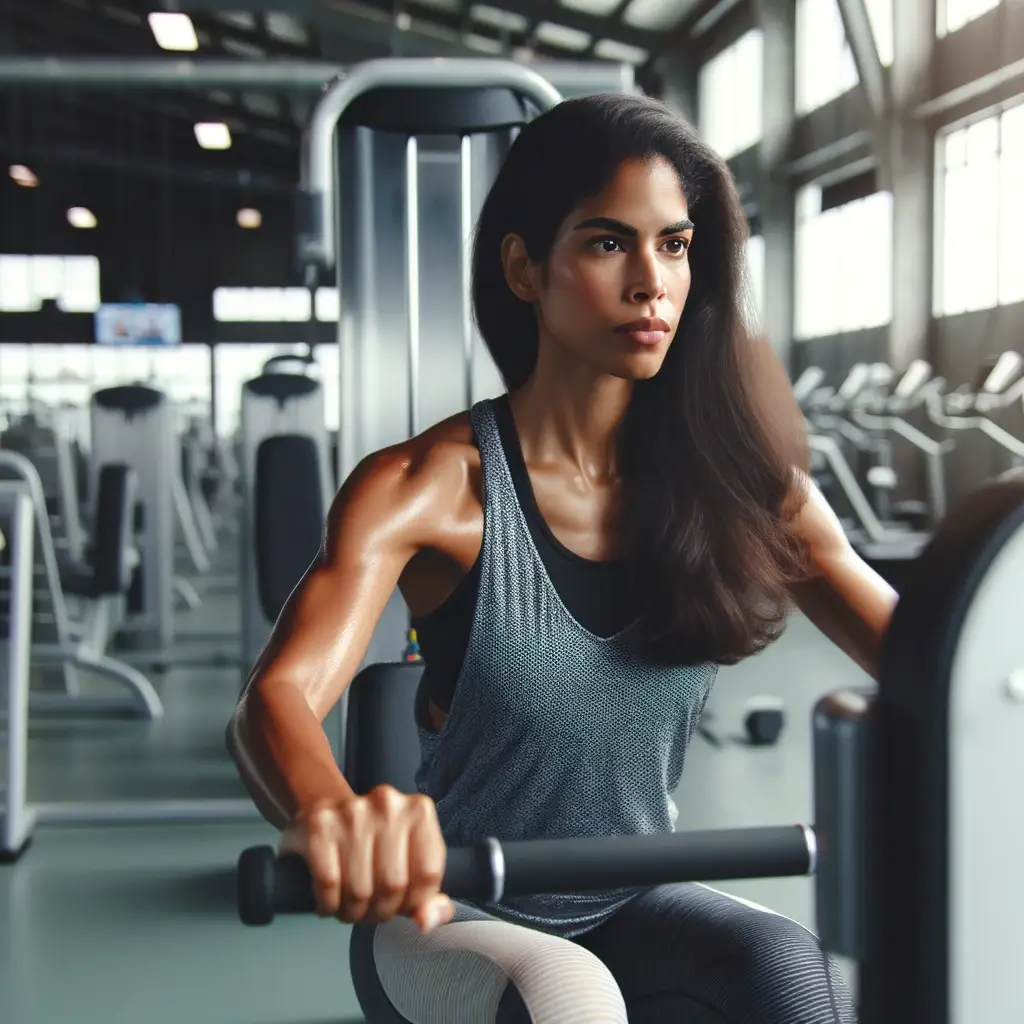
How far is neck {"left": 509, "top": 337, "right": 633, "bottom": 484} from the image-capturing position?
119 cm

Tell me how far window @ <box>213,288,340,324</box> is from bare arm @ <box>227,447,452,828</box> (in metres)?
18.0

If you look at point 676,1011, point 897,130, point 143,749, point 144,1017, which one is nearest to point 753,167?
point 897,130

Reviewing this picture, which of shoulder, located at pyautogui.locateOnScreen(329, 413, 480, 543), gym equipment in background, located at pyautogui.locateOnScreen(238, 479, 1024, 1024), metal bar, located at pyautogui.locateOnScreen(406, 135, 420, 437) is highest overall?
metal bar, located at pyautogui.locateOnScreen(406, 135, 420, 437)

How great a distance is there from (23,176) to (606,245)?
1792cm

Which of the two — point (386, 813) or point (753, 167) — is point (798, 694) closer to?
point (386, 813)

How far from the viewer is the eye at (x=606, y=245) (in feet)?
3.55

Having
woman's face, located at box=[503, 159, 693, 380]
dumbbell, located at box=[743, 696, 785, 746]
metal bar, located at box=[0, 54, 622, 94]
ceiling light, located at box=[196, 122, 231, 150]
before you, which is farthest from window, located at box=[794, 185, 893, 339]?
woman's face, located at box=[503, 159, 693, 380]

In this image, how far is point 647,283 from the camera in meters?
1.06

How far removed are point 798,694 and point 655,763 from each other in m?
3.66

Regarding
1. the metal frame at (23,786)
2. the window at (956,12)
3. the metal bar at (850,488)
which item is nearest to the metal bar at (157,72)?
the metal frame at (23,786)

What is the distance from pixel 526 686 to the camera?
1.08 metres

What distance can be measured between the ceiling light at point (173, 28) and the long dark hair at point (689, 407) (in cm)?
378

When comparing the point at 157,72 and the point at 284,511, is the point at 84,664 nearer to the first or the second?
the point at 284,511

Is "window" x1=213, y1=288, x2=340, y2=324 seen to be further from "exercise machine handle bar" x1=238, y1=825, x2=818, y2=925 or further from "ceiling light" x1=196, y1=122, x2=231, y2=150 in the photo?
"exercise machine handle bar" x1=238, y1=825, x2=818, y2=925
